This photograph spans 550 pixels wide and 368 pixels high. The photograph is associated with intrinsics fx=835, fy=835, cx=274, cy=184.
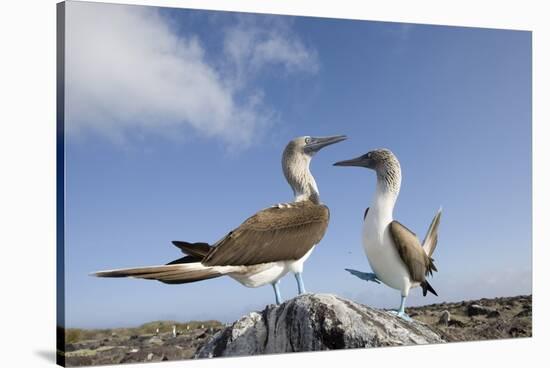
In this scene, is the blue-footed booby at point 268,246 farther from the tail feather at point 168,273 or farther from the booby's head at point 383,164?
the booby's head at point 383,164

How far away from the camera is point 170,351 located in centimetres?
753

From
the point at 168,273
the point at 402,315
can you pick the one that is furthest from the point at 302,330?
the point at 168,273

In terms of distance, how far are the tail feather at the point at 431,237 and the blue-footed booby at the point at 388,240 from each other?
201 mm

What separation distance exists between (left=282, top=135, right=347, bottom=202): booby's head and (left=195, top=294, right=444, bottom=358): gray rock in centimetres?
99

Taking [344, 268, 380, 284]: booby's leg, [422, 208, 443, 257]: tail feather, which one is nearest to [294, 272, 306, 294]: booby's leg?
[344, 268, 380, 284]: booby's leg

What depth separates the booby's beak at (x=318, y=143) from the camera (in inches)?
311

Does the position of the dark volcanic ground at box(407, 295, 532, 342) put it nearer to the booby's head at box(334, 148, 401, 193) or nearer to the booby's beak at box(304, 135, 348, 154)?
the booby's head at box(334, 148, 401, 193)

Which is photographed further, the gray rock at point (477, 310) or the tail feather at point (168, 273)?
the gray rock at point (477, 310)

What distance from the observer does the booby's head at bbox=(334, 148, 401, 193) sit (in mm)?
8102

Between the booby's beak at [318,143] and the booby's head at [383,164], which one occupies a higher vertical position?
the booby's beak at [318,143]

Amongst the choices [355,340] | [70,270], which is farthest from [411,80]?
[70,270]

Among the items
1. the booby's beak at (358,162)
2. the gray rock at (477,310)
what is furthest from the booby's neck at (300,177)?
the gray rock at (477,310)

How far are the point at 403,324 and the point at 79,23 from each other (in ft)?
13.2

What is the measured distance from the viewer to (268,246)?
293 inches
